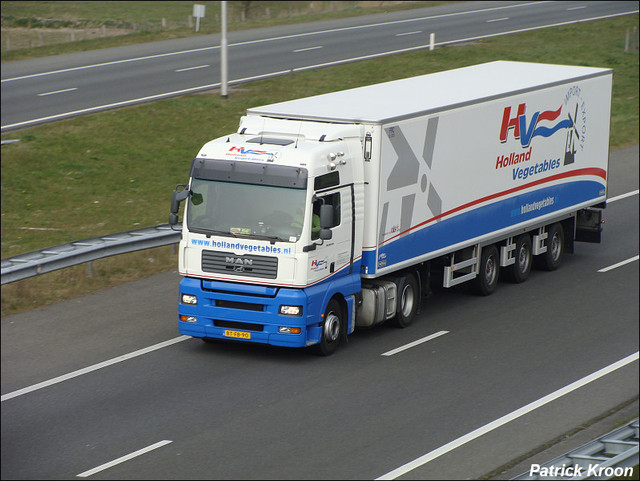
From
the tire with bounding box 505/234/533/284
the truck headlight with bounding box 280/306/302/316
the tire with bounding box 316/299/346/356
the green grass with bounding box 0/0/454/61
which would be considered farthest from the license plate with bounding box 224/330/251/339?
the green grass with bounding box 0/0/454/61

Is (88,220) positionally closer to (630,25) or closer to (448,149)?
(448,149)

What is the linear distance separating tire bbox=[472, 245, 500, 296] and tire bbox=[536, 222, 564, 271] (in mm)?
1930

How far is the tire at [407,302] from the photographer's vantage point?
17.8 metres

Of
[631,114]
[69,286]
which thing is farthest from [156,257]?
[631,114]

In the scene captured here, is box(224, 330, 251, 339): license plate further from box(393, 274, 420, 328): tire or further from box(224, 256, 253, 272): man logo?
box(393, 274, 420, 328): tire

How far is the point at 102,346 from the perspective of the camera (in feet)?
54.2

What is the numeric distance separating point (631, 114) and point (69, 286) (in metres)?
23.9

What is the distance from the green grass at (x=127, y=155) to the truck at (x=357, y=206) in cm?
436

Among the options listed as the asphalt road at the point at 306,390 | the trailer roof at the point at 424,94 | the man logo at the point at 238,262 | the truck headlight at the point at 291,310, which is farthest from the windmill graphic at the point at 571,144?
the man logo at the point at 238,262

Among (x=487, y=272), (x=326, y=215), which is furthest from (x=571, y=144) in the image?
(x=326, y=215)

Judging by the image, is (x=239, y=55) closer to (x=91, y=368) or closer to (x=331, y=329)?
(x=331, y=329)

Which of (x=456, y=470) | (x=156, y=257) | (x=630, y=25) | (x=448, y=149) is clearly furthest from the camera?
(x=630, y=25)

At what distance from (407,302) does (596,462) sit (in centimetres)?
782

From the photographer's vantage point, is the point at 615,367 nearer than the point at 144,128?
Yes
